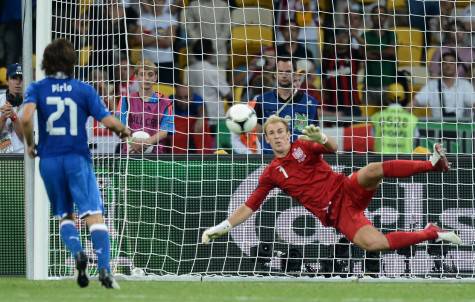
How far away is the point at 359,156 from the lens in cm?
1343

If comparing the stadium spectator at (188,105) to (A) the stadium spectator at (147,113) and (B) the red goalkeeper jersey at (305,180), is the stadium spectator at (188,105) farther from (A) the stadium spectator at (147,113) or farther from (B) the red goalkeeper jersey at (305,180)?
(B) the red goalkeeper jersey at (305,180)

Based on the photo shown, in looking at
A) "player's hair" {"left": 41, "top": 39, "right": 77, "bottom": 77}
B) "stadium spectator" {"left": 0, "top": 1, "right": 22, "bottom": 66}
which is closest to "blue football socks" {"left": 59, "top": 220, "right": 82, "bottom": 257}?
"player's hair" {"left": 41, "top": 39, "right": 77, "bottom": 77}

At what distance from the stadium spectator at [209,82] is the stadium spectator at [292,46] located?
0.80 m

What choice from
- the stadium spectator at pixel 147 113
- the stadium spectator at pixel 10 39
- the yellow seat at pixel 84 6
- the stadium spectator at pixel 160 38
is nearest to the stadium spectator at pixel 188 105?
the stadium spectator at pixel 160 38

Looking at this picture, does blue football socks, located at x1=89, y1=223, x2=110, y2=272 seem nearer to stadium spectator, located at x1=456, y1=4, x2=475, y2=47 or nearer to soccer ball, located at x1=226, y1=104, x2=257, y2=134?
soccer ball, located at x1=226, y1=104, x2=257, y2=134

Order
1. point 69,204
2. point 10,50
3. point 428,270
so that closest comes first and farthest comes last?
point 69,204, point 428,270, point 10,50

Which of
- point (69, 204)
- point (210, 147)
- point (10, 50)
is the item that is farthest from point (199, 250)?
point (10, 50)

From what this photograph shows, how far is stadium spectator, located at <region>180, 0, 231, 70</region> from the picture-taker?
15305mm

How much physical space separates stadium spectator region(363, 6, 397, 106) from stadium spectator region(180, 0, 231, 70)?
176 centimetres

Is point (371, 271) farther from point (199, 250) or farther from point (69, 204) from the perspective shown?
point (69, 204)

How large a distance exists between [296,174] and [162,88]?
10.6ft

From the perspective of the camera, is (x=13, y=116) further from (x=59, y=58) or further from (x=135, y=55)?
(x=59, y=58)

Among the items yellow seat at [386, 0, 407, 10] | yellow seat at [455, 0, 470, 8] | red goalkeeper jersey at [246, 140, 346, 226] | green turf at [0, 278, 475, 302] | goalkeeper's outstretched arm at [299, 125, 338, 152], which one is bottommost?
green turf at [0, 278, 475, 302]

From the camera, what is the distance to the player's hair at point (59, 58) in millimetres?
10328
